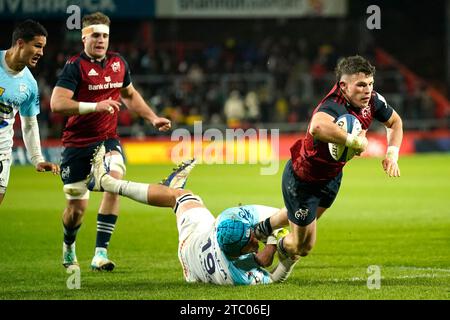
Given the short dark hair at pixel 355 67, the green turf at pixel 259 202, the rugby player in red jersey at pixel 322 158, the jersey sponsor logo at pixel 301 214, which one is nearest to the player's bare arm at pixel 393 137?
the rugby player in red jersey at pixel 322 158

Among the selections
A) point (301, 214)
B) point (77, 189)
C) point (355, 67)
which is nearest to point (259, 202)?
point (77, 189)

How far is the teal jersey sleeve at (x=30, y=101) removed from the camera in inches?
367

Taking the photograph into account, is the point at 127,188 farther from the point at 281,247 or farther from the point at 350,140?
the point at 350,140

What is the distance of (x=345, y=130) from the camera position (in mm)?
8188

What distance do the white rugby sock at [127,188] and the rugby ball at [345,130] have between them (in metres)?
1.96

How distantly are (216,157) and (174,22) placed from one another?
728cm

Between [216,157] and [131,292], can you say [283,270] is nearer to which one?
[131,292]

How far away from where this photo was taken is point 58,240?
12805mm

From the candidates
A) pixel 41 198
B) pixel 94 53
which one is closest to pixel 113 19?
pixel 41 198

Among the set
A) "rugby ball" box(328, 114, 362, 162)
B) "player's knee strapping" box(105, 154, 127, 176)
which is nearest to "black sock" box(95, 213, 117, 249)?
"player's knee strapping" box(105, 154, 127, 176)

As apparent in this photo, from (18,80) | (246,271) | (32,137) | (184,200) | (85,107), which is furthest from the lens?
(32,137)

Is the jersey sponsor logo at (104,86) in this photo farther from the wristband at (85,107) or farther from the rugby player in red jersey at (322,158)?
the rugby player in red jersey at (322,158)

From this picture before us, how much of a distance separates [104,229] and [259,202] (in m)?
7.19

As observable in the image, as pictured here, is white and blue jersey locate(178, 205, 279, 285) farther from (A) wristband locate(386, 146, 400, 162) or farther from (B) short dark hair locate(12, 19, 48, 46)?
(B) short dark hair locate(12, 19, 48, 46)
